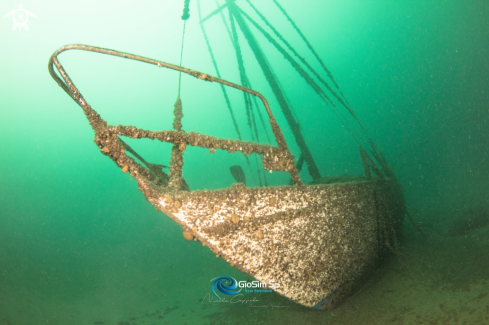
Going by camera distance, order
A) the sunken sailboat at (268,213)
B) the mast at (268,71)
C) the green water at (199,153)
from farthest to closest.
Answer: the mast at (268,71)
the green water at (199,153)
the sunken sailboat at (268,213)

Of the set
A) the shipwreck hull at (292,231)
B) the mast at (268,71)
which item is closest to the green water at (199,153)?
the shipwreck hull at (292,231)

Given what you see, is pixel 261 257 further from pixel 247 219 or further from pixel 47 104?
pixel 47 104

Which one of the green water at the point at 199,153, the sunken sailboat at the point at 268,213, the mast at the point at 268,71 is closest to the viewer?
the sunken sailboat at the point at 268,213

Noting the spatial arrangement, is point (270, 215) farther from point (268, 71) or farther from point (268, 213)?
point (268, 71)

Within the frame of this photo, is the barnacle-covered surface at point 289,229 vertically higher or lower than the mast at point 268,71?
lower

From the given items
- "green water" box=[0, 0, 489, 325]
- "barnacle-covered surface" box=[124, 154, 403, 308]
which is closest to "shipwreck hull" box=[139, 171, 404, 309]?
"barnacle-covered surface" box=[124, 154, 403, 308]

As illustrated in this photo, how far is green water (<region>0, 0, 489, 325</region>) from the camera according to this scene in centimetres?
441

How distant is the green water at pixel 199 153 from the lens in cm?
441

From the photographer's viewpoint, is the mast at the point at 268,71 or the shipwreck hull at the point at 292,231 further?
the mast at the point at 268,71

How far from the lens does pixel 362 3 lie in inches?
3903

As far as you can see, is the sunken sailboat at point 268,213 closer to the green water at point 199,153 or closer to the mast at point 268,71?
the green water at point 199,153

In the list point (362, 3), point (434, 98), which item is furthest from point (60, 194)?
point (362, 3)

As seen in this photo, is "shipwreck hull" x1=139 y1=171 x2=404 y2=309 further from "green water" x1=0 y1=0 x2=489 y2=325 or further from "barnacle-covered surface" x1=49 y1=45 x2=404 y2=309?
"green water" x1=0 y1=0 x2=489 y2=325

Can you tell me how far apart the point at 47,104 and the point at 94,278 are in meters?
124
